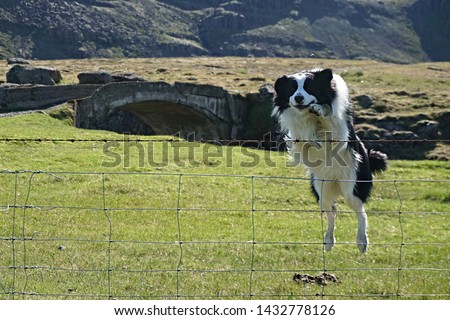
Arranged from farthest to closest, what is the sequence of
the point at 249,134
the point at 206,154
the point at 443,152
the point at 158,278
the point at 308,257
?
the point at 249,134
the point at 443,152
the point at 206,154
the point at 308,257
the point at 158,278

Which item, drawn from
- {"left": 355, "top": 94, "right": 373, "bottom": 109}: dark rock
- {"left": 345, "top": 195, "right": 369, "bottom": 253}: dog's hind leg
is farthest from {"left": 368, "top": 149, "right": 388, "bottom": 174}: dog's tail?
{"left": 355, "top": 94, "right": 373, "bottom": 109}: dark rock

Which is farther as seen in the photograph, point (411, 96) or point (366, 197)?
point (411, 96)

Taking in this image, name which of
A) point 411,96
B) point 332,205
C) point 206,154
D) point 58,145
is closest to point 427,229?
point 332,205

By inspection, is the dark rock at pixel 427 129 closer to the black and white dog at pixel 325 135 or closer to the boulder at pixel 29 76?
the boulder at pixel 29 76

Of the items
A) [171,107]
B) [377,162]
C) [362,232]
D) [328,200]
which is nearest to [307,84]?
[328,200]

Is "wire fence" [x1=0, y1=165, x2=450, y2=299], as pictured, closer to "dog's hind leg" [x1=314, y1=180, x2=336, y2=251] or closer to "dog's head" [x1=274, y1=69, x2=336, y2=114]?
"dog's hind leg" [x1=314, y1=180, x2=336, y2=251]

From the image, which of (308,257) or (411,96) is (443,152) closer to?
(411,96)

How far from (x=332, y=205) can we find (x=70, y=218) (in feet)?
22.2

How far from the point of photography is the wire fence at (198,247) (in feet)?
31.9

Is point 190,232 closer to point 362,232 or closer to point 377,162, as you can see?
point 377,162

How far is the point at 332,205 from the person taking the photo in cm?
1281

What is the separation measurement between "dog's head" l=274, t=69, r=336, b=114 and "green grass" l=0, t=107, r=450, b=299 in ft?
6.03
